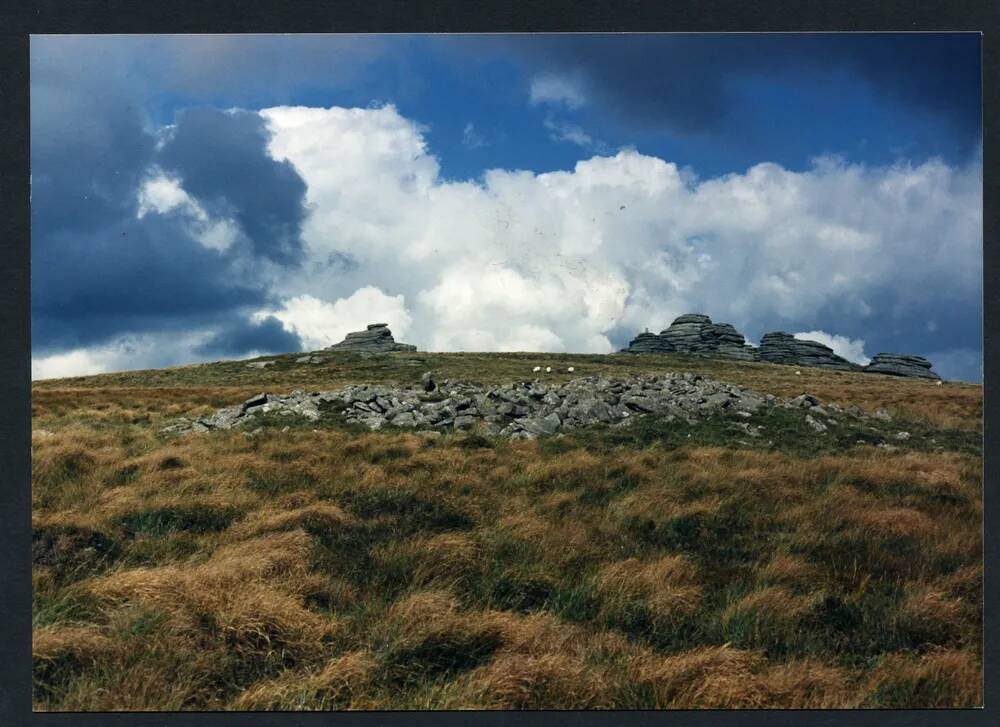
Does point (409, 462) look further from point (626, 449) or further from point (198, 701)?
point (198, 701)

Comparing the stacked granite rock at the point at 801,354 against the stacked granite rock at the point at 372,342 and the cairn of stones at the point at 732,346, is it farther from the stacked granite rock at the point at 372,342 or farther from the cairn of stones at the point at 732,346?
the stacked granite rock at the point at 372,342

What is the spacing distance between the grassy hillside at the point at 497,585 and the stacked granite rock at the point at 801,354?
104 metres

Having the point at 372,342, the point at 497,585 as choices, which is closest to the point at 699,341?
the point at 372,342

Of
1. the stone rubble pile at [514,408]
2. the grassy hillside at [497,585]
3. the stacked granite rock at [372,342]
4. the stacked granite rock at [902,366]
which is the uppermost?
the stacked granite rock at [372,342]

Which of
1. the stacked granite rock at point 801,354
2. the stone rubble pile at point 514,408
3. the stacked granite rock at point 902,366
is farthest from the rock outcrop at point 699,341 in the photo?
the stone rubble pile at point 514,408

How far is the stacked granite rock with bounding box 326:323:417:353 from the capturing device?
78.1 m

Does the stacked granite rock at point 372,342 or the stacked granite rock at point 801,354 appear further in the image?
the stacked granite rock at point 801,354

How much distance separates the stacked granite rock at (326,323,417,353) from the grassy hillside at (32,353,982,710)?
6800cm

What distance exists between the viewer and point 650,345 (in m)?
116

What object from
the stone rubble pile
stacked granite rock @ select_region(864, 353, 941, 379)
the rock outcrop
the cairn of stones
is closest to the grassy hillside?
the stone rubble pile

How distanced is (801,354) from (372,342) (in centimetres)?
7902

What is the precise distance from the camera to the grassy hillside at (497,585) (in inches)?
194

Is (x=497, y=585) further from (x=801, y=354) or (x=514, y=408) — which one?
(x=801, y=354)

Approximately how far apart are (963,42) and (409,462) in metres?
10.3
